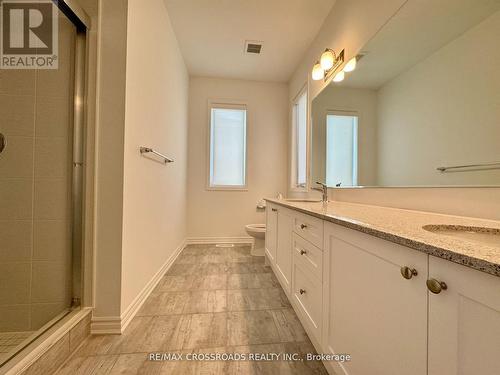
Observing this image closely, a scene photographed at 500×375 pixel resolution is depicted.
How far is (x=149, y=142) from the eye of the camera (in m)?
1.80

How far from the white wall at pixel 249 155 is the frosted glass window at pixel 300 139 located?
15.2 inches

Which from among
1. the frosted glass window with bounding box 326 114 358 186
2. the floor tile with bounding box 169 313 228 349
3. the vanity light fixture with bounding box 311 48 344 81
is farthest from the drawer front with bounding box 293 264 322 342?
the vanity light fixture with bounding box 311 48 344 81

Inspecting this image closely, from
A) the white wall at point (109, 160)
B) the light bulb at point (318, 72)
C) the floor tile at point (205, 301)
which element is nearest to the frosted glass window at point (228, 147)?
the light bulb at point (318, 72)

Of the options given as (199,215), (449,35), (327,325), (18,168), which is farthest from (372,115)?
(199,215)

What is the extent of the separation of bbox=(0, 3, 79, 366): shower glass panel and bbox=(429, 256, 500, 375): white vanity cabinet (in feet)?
5.47

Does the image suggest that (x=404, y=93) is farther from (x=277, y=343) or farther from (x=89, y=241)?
(x=89, y=241)

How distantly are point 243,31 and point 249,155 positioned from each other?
5.35 feet

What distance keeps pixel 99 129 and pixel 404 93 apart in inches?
69.6

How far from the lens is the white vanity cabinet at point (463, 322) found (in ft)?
1.28

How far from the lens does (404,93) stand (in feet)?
4.22

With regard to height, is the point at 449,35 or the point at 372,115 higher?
the point at 449,35

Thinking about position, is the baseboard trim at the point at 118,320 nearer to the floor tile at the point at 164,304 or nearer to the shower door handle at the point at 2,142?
the floor tile at the point at 164,304

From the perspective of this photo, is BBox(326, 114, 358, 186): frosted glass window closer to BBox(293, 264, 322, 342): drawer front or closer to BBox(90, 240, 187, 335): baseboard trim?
BBox(293, 264, 322, 342): drawer front
